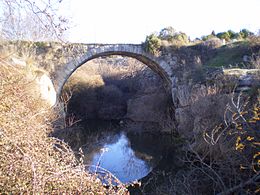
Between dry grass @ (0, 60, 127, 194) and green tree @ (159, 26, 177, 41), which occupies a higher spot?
green tree @ (159, 26, 177, 41)

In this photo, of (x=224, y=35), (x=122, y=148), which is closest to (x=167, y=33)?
(x=224, y=35)

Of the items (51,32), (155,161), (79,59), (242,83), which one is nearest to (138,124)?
(79,59)

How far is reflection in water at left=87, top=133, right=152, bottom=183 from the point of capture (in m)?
8.16

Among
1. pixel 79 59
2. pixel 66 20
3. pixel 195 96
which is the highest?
pixel 66 20

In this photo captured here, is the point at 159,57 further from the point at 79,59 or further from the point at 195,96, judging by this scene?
the point at 195,96

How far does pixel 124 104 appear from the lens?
1939 cm

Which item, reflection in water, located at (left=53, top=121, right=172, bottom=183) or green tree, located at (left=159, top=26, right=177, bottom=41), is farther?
green tree, located at (left=159, top=26, right=177, bottom=41)

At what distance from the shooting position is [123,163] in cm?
931

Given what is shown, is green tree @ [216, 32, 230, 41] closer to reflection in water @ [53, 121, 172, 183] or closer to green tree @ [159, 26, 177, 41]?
green tree @ [159, 26, 177, 41]

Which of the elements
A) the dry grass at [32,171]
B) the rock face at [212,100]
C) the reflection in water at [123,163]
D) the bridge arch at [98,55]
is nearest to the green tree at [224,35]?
the bridge arch at [98,55]

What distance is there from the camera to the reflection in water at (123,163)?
321 inches

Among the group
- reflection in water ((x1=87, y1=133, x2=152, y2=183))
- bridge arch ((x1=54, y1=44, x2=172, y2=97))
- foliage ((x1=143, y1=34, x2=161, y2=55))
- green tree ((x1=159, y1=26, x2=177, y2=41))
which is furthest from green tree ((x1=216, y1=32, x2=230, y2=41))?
reflection in water ((x1=87, y1=133, x2=152, y2=183))

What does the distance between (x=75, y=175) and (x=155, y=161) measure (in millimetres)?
6556

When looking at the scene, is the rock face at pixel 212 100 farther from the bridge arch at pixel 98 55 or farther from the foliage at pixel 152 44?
the foliage at pixel 152 44
